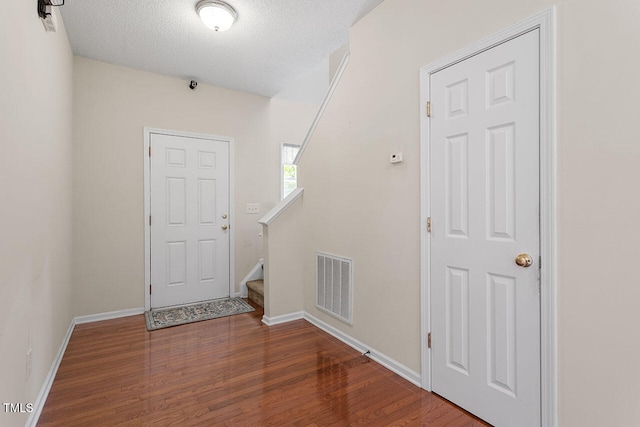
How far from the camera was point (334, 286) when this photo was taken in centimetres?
292

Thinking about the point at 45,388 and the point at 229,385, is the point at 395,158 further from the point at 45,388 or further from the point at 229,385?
the point at 45,388

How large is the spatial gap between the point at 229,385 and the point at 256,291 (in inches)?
67.8

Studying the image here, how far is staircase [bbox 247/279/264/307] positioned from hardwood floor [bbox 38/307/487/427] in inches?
29.0

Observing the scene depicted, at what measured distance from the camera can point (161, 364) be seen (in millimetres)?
2412

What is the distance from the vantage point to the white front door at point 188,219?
3660 millimetres

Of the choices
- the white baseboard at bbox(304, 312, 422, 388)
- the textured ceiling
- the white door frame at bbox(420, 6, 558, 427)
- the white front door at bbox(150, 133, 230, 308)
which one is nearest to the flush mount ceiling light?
the textured ceiling

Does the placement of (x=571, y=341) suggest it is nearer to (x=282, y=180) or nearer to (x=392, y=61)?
(x=392, y=61)

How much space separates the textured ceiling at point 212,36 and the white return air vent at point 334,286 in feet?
6.65

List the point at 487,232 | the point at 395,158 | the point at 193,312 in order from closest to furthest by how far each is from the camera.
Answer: the point at 487,232, the point at 395,158, the point at 193,312

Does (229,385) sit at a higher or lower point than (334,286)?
lower

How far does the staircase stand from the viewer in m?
3.72

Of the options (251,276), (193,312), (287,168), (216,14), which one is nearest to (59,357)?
(193,312)

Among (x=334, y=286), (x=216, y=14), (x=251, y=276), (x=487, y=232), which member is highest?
(x=216, y=14)

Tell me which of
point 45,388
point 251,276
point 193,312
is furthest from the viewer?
point 251,276
